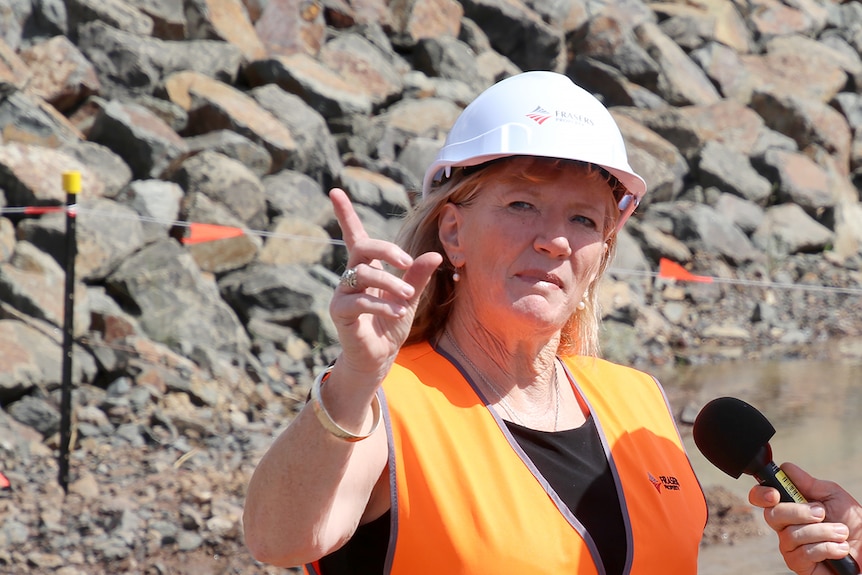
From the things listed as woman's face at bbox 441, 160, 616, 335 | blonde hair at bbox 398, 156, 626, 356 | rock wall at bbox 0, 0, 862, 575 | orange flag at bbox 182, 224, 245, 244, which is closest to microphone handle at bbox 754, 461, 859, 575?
woman's face at bbox 441, 160, 616, 335

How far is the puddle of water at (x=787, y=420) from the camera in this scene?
17.1ft

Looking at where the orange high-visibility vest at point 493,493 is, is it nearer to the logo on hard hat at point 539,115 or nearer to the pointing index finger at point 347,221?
the pointing index finger at point 347,221

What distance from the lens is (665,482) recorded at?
2.25 meters

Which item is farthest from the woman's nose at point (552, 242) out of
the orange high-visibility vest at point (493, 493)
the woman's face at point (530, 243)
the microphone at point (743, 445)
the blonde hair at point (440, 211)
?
the microphone at point (743, 445)

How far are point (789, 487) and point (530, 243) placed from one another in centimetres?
69

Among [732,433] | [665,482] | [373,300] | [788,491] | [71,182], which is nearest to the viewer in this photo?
[373,300]

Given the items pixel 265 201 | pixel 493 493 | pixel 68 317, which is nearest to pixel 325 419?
pixel 493 493

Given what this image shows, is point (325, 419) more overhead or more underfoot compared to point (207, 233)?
more overhead

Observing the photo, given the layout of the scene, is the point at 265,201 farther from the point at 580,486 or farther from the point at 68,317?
the point at 580,486

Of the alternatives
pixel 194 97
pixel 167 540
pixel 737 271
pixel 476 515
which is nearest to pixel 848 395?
pixel 737 271

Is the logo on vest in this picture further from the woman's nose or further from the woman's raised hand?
the woman's raised hand

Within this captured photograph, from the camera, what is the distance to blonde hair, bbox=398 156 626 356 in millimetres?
2184

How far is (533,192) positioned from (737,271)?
9.93 m

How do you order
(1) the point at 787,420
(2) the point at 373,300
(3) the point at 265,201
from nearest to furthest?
(2) the point at 373,300 → (1) the point at 787,420 → (3) the point at 265,201
